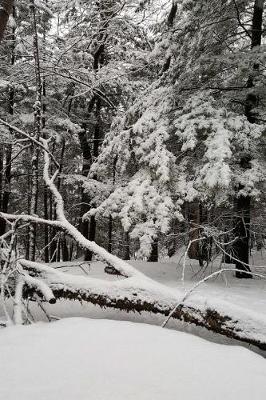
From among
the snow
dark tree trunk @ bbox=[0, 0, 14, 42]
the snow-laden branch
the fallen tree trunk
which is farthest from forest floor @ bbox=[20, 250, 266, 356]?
dark tree trunk @ bbox=[0, 0, 14, 42]

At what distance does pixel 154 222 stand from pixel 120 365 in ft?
17.0

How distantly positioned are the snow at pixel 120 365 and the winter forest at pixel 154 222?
13 millimetres

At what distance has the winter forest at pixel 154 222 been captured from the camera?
110 inches

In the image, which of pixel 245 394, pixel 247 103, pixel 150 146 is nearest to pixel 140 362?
pixel 245 394

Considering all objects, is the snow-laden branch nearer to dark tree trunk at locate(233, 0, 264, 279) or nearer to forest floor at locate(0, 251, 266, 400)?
forest floor at locate(0, 251, 266, 400)

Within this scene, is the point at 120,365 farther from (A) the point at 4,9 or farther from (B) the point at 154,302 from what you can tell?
(A) the point at 4,9

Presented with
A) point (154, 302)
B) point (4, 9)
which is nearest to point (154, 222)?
point (154, 302)

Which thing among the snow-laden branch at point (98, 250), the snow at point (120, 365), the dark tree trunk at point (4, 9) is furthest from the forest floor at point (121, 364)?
the dark tree trunk at point (4, 9)

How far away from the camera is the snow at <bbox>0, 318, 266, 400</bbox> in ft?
8.06

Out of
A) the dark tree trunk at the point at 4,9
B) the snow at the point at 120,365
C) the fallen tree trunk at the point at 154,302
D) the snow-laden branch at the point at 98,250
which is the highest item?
the dark tree trunk at the point at 4,9

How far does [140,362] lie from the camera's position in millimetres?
2867

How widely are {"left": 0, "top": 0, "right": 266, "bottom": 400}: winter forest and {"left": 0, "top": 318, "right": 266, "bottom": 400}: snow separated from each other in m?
0.01

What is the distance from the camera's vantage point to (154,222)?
25.9 feet

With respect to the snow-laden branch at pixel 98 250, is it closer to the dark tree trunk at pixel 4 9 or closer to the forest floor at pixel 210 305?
the forest floor at pixel 210 305
